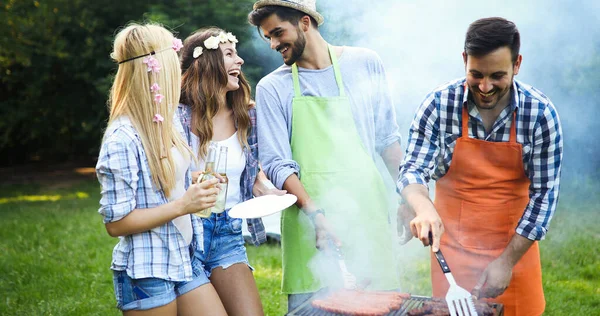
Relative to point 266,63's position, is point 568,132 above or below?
below

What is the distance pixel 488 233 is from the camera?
308cm

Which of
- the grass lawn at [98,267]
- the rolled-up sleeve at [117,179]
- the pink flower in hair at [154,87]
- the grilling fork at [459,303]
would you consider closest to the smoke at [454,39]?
the grass lawn at [98,267]

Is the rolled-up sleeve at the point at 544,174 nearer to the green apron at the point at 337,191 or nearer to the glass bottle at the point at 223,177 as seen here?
the green apron at the point at 337,191

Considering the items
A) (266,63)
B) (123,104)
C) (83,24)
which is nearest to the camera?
(123,104)

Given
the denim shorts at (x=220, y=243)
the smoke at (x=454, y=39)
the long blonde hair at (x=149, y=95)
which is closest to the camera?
the long blonde hair at (x=149, y=95)

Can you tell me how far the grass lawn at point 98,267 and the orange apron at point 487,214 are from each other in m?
1.65

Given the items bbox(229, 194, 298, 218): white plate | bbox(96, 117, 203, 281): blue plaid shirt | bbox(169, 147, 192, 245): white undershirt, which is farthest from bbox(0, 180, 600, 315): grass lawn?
bbox(96, 117, 203, 281): blue plaid shirt

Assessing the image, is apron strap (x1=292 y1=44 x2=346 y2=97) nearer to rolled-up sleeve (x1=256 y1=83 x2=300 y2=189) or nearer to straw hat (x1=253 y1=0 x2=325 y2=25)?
rolled-up sleeve (x1=256 y1=83 x2=300 y2=189)

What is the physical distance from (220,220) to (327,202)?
574 millimetres

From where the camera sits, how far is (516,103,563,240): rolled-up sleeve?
2826 mm

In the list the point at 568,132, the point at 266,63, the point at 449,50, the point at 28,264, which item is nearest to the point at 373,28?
the point at 449,50

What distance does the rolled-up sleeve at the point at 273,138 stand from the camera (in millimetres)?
3283

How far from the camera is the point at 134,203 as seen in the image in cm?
267

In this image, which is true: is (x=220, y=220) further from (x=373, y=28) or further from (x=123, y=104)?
(x=373, y=28)
